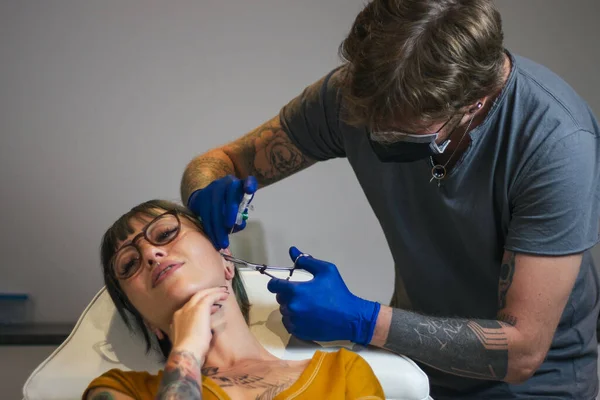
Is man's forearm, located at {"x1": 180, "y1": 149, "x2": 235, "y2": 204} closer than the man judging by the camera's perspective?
No

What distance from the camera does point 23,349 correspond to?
104 inches

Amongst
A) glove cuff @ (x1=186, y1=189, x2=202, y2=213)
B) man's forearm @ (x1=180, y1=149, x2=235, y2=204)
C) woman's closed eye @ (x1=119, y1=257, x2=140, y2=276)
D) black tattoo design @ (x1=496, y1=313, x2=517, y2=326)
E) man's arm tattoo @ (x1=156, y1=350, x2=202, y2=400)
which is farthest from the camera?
man's forearm @ (x1=180, y1=149, x2=235, y2=204)

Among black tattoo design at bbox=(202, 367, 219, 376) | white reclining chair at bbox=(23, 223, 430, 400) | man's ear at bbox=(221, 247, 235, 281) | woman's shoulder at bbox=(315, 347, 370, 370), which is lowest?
white reclining chair at bbox=(23, 223, 430, 400)

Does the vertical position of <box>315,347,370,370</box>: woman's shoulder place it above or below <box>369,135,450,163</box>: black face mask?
below

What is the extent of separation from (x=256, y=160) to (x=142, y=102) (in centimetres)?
95

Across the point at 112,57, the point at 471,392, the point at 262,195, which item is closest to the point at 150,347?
the point at 471,392

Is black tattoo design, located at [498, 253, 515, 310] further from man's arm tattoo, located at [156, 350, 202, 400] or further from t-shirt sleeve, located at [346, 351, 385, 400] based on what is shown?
man's arm tattoo, located at [156, 350, 202, 400]

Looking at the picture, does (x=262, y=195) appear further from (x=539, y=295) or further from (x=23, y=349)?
(x=539, y=295)

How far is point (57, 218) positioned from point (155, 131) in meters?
0.56

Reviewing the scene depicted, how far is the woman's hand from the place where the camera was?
47.9 inches

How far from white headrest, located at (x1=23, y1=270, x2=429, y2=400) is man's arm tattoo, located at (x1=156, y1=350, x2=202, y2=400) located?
46cm

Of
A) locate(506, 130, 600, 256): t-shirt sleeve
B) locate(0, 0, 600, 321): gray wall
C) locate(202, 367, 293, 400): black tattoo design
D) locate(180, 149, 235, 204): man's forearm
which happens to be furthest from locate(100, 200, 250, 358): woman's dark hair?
locate(0, 0, 600, 321): gray wall

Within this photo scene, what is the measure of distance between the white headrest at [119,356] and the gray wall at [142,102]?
993 mm

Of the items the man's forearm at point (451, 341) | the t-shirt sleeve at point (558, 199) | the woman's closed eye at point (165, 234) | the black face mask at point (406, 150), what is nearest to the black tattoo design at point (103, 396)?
the woman's closed eye at point (165, 234)
